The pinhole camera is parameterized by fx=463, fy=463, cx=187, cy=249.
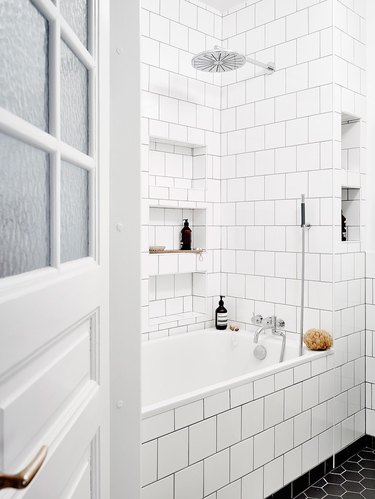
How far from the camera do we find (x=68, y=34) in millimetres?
911

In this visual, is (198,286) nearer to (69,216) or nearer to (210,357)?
(210,357)

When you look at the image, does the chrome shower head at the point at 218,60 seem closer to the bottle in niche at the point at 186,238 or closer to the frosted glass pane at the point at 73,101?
the bottle in niche at the point at 186,238

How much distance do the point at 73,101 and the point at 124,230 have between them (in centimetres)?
47

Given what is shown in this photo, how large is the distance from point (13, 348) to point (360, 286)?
105 inches

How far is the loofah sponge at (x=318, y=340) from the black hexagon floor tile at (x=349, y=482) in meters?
0.72

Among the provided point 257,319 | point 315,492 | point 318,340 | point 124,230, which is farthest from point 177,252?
point 124,230

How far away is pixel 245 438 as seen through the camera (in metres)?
2.12

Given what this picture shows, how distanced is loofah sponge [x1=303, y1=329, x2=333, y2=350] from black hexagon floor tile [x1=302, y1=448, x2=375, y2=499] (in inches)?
28.4

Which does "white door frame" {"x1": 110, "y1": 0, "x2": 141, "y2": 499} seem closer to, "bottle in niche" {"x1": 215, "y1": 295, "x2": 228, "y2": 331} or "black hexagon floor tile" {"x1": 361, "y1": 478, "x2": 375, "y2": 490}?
"black hexagon floor tile" {"x1": 361, "y1": 478, "x2": 375, "y2": 490}

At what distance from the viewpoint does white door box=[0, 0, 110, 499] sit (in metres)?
0.63

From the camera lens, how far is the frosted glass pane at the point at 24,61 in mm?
627

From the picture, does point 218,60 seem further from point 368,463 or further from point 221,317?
point 368,463

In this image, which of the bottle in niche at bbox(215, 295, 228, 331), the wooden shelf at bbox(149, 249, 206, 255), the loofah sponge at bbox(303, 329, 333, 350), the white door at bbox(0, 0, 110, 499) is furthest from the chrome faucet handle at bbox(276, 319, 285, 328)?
the white door at bbox(0, 0, 110, 499)

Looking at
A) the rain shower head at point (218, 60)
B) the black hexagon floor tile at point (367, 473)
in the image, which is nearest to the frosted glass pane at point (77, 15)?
the rain shower head at point (218, 60)
